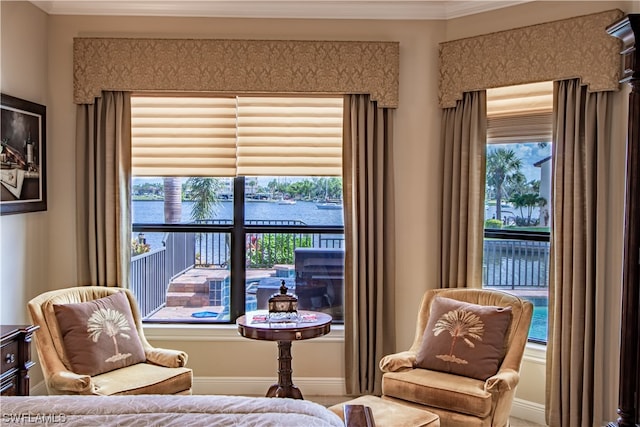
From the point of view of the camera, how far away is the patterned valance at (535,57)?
3309mm

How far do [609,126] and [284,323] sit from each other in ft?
7.49

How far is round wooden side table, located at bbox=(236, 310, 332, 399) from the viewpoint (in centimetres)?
339

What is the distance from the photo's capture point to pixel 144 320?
14.2 ft

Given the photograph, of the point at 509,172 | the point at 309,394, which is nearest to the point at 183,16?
the point at 509,172

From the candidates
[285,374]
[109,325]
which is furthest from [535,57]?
[109,325]

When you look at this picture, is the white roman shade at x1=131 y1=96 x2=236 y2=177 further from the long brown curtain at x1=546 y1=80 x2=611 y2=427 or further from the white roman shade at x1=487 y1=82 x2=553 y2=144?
the long brown curtain at x1=546 y1=80 x2=611 y2=427

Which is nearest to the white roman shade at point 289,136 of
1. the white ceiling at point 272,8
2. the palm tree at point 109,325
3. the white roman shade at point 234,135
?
the white roman shade at point 234,135

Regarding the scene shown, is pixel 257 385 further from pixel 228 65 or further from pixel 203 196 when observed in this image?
pixel 228 65

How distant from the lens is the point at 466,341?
3.39m

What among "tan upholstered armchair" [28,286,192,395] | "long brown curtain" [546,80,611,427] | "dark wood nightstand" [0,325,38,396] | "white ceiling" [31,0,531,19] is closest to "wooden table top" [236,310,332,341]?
"tan upholstered armchair" [28,286,192,395]

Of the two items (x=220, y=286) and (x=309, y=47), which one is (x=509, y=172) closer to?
(x=309, y=47)

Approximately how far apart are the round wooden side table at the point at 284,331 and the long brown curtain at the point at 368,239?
0.48m

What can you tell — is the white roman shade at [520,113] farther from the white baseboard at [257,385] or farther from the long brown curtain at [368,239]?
the white baseboard at [257,385]

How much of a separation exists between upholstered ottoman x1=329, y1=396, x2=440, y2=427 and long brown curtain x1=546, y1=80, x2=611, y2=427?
3.83 feet
